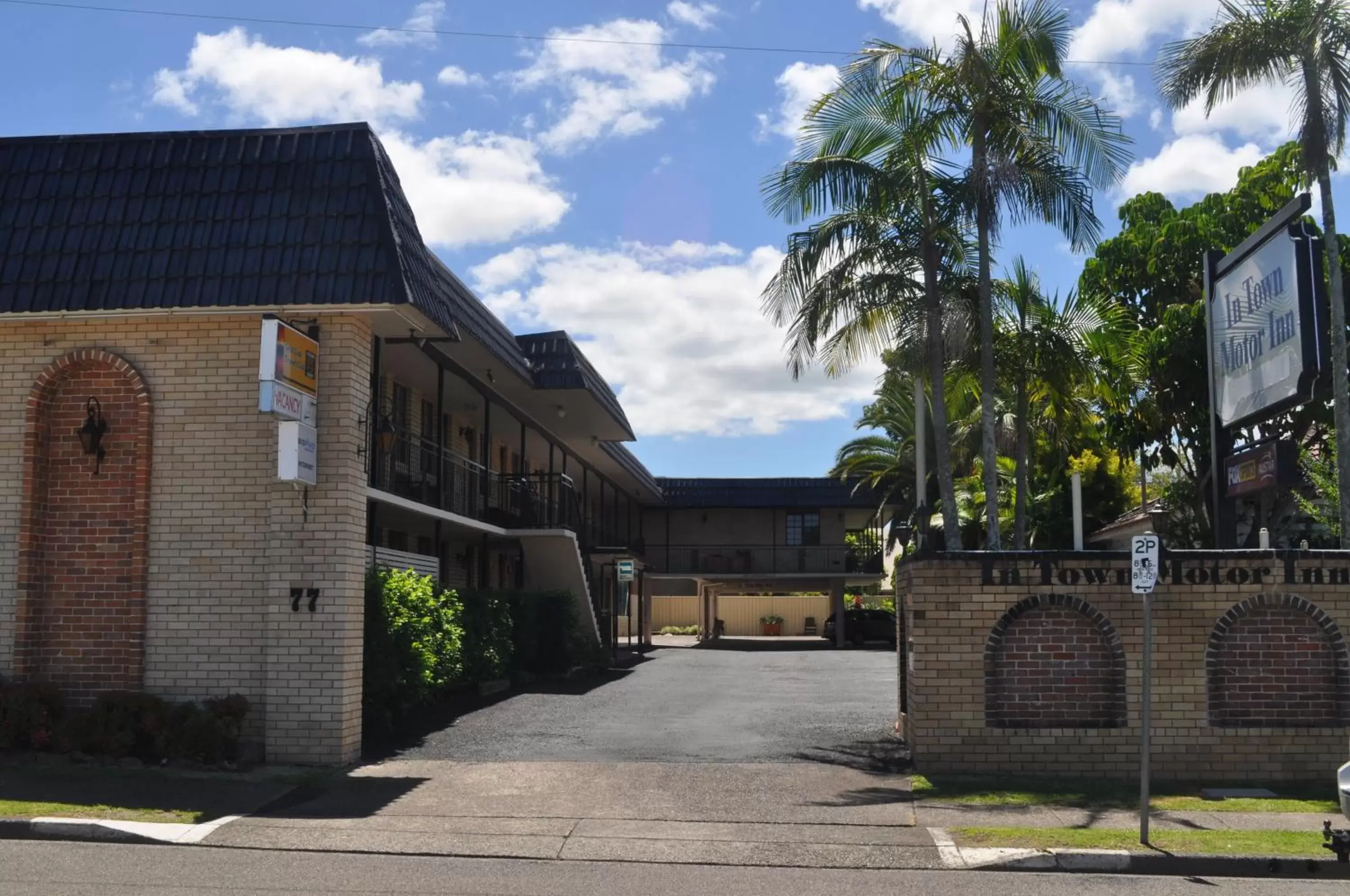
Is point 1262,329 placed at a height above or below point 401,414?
below

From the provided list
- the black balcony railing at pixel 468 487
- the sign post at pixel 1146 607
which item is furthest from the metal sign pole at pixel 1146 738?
the black balcony railing at pixel 468 487

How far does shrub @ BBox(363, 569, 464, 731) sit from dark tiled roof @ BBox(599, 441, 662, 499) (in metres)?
18.2

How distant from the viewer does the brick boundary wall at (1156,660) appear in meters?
12.7

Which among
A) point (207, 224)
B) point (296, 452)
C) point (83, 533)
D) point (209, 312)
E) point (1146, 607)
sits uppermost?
point (207, 224)

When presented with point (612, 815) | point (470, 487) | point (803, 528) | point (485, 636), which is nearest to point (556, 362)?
point (470, 487)

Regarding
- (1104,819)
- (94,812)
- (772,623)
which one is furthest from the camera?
(772,623)

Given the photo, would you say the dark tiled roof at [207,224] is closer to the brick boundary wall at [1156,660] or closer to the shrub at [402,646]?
the shrub at [402,646]

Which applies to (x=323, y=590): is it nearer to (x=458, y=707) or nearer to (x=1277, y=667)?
(x=458, y=707)

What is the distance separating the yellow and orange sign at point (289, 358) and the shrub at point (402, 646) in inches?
105

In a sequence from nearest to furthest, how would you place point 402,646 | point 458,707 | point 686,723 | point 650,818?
point 650,818 < point 402,646 < point 686,723 < point 458,707

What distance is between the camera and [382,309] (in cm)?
1351

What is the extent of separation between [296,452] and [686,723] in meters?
6.70

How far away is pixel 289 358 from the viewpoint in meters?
12.8

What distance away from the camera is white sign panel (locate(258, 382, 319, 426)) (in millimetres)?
12266
